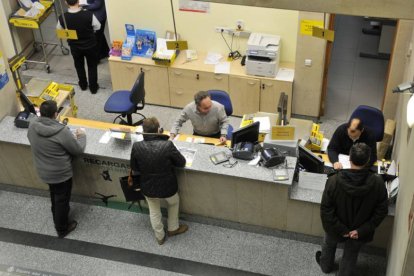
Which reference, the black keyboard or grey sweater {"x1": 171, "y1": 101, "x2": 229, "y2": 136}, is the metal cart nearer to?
grey sweater {"x1": 171, "y1": 101, "x2": 229, "y2": 136}

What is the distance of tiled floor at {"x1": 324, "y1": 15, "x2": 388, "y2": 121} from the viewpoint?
829cm

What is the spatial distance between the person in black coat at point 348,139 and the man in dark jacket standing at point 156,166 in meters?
1.65

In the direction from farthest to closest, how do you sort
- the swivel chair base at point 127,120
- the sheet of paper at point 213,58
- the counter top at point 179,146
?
the sheet of paper at point 213,58 → the swivel chair base at point 127,120 → the counter top at point 179,146

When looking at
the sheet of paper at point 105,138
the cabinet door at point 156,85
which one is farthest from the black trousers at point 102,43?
the sheet of paper at point 105,138

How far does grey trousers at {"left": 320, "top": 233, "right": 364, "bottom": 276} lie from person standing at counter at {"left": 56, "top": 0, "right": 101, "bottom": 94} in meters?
4.86

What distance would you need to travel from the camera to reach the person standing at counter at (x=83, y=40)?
7797mm

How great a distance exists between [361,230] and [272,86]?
3363 millimetres

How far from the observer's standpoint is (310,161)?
552cm

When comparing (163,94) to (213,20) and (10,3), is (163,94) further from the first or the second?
(10,3)

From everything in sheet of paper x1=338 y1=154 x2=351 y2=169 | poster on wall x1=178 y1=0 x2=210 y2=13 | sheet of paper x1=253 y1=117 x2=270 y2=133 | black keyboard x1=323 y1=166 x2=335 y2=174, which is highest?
poster on wall x1=178 y1=0 x2=210 y2=13

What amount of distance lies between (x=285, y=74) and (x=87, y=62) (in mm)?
3096

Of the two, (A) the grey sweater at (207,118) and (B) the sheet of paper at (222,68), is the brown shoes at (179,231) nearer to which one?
(A) the grey sweater at (207,118)

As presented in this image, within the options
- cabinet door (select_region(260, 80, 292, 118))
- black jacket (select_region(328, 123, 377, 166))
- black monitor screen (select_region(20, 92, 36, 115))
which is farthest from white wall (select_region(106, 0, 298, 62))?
black monitor screen (select_region(20, 92, 36, 115))

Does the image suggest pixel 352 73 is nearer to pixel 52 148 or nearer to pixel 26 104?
pixel 26 104
